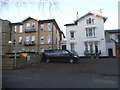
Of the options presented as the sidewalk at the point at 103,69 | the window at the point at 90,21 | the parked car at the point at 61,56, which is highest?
the window at the point at 90,21

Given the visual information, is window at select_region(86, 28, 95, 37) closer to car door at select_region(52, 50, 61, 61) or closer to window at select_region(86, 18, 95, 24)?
window at select_region(86, 18, 95, 24)

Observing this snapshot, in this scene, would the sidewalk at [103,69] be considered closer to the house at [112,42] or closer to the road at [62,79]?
the road at [62,79]

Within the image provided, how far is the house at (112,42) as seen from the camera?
23.6 meters

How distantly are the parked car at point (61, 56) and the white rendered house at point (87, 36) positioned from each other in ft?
29.4

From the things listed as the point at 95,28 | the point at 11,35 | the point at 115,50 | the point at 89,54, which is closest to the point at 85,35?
the point at 95,28

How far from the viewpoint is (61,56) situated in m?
15.7

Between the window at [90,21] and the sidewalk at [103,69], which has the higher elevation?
the window at [90,21]

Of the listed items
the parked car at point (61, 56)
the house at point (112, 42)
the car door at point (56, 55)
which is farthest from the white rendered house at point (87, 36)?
the car door at point (56, 55)

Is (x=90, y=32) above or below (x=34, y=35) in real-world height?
above

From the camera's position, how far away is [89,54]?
2328cm

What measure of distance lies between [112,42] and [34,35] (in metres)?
17.7

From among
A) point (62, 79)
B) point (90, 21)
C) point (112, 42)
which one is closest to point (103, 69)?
point (62, 79)

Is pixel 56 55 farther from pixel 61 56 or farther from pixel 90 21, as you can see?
pixel 90 21

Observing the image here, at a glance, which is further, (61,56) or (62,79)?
(61,56)
